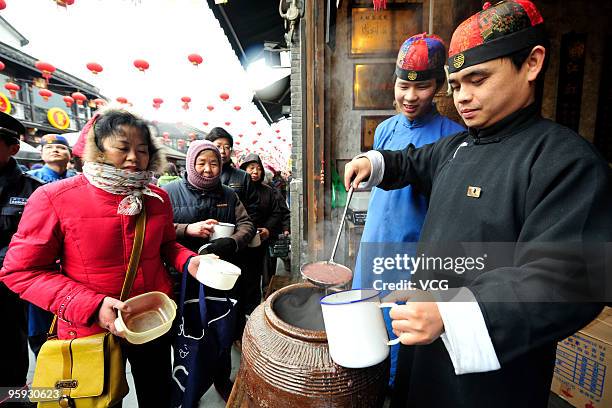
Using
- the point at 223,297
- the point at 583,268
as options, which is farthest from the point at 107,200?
the point at 583,268

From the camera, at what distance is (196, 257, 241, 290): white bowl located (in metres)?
1.87

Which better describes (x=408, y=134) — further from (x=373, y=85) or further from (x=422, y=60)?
(x=373, y=85)

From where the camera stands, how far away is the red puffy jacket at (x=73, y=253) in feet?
5.58

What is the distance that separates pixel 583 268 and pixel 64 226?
8.14 feet

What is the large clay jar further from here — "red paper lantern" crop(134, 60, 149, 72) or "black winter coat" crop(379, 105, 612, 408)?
"red paper lantern" crop(134, 60, 149, 72)

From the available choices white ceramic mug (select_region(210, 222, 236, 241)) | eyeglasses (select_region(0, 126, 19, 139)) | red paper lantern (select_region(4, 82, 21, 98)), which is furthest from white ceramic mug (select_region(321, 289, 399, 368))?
red paper lantern (select_region(4, 82, 21, 98))

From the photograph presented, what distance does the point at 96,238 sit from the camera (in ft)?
5.99

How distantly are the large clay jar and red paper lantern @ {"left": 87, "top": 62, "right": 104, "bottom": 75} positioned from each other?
14443 millimetres

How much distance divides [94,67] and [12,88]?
7.45 meters

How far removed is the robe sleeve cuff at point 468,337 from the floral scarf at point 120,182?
75.4 inches

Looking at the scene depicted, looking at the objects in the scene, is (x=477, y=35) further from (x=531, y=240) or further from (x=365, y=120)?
(x=365, y=120)

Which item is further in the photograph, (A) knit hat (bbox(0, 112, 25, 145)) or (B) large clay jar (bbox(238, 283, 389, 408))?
(A) knit hat (bbox(0, 112, 25, 145))

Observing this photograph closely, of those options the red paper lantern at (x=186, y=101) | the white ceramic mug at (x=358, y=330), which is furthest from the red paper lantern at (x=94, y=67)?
the white ceramic mug at (x=358, y=330)

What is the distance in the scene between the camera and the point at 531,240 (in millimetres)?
978
